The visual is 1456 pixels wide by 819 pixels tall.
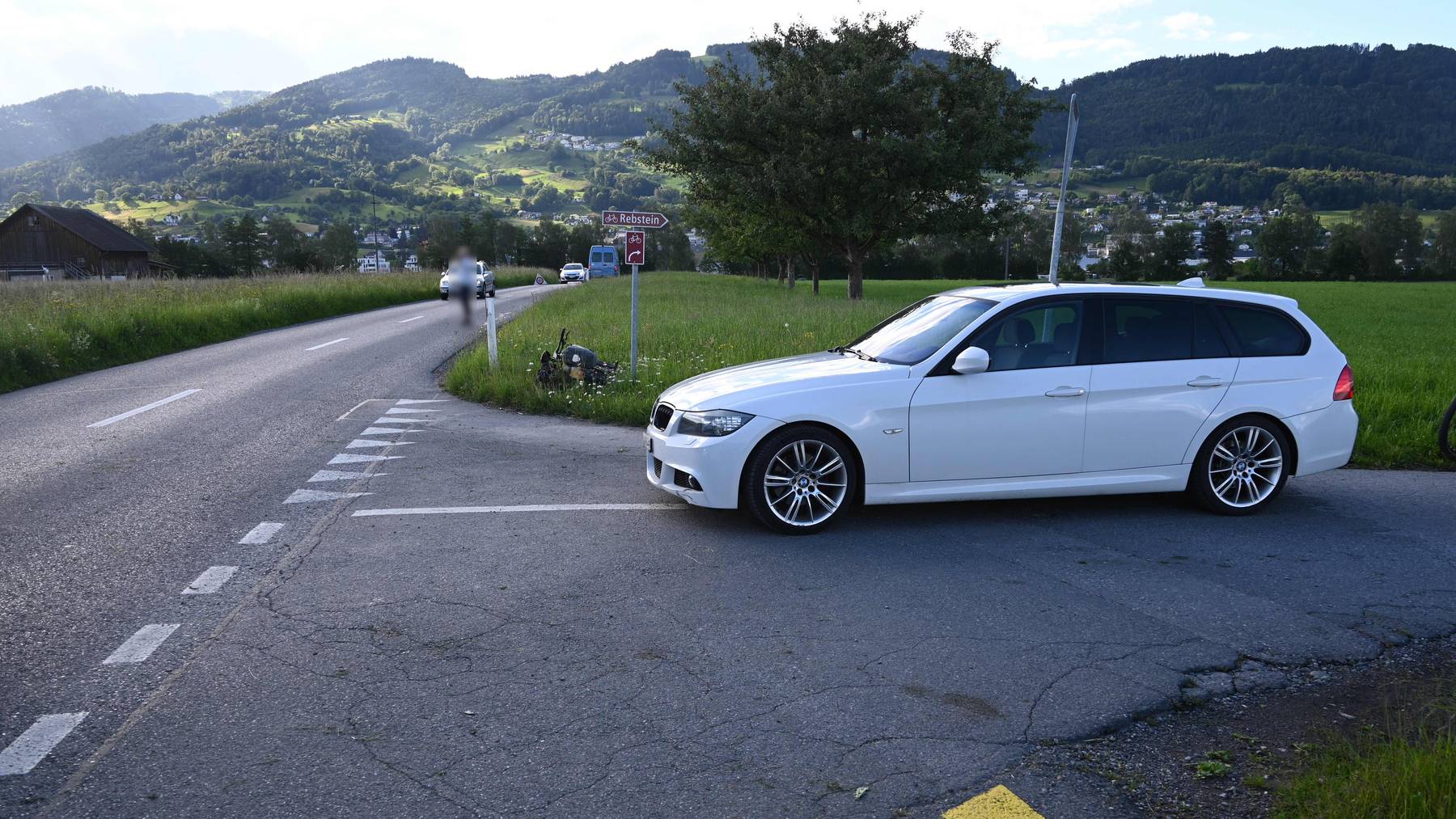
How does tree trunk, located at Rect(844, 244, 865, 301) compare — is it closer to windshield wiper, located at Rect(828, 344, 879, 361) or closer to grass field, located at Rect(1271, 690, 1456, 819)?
windshield wiper, located at Rect(828, 344, 879, 361)

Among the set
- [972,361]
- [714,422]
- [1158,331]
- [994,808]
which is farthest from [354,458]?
[994,808]

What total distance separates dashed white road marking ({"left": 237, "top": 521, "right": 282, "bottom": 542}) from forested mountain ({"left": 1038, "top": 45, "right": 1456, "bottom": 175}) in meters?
156

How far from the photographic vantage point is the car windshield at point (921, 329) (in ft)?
21.2

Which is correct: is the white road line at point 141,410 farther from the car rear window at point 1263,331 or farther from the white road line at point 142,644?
the car rear window at point 1263,331

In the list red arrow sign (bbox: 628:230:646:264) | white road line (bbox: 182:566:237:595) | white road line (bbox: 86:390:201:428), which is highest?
red arrow sign (bbox: 628:230:646:264)

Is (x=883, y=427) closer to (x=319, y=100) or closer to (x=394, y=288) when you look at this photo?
(x=394, y=288)

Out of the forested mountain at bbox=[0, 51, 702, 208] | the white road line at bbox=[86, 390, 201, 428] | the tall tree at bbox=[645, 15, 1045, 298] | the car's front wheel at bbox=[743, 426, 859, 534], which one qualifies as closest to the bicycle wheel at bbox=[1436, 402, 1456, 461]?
the car's front wheel at bbox=[743, 426, 859, 534]

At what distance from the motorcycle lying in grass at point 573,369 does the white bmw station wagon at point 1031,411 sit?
512 centimetres

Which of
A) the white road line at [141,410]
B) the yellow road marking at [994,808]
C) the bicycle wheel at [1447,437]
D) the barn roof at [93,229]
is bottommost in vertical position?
the white road line at [141,410]

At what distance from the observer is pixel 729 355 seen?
13.1m

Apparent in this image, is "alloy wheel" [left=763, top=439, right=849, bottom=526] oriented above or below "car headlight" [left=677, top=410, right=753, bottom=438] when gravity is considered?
below

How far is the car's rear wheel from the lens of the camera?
21.4ft

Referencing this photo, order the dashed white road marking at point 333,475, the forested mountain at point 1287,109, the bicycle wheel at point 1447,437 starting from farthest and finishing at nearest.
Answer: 1. the forested mountain at point 1287,109
2. the bicycle wheel at point 1447,437
3. the dashed white road marking at point 333,475

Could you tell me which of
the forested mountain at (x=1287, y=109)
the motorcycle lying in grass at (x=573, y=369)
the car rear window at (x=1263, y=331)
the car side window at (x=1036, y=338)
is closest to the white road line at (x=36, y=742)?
the car side window at (x=1036, y=338)
